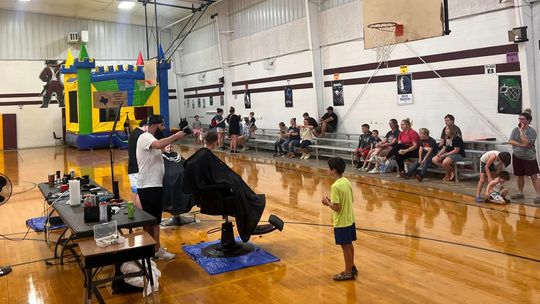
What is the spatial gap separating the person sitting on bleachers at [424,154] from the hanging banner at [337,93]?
13.7 feet

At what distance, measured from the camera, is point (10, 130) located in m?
20.1

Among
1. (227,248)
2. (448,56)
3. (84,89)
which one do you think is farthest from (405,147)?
(84,89)

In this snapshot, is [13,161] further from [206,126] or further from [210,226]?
[210,226]

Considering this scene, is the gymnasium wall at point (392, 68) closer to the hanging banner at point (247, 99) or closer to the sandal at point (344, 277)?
the hanging banner at point (247, 99)

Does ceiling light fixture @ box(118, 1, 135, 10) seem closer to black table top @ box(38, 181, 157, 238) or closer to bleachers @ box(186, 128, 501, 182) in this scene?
bleachers @ box(186, 128, 501, 182)

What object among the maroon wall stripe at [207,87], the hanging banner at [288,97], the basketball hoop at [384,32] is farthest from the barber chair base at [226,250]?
the maroon wall stripe at [207,87]

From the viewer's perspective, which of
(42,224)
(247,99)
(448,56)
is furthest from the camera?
(247,99)

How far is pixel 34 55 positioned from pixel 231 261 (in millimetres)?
19560

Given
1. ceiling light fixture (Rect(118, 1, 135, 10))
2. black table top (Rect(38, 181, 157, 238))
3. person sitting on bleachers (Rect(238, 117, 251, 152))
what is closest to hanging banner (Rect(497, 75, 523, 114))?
black table top (Rect(38, 181, 157, 238))

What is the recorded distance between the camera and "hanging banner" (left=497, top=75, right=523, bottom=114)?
853 cm

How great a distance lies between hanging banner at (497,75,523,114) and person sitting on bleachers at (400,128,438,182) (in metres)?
1.46

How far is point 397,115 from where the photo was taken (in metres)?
11.3

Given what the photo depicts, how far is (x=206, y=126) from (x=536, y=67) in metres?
14.9

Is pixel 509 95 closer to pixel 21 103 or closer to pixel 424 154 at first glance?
pixel 424 154
